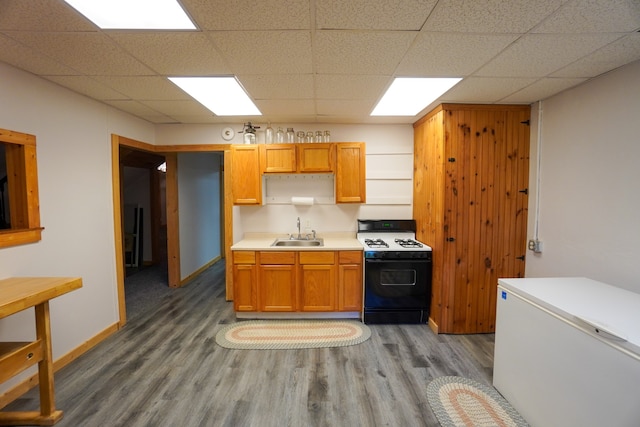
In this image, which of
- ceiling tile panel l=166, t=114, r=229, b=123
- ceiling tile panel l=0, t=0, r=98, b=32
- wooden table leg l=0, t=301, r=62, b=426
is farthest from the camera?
ceiling tile panel l=166, t=114, r=229, b=123

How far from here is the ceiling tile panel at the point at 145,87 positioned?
2164 mm

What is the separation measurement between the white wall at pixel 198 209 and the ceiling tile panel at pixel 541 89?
4.54 meters

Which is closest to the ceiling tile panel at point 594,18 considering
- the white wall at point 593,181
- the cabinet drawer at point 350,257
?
the white wall at point 593,181

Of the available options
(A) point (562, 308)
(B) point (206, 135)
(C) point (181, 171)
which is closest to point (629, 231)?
(A) point (562, 308)

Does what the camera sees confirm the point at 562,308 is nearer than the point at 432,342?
Yes

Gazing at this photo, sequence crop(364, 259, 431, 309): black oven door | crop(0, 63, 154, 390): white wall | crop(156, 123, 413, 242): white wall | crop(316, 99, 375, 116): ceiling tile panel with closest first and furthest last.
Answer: crop(0, 63, 154, 390): white wall
crop(316, 99, 375, 116): ceiling tile panel
crop(364, 259, 431, 309): black oven door
crop(156, 123, 413, 242): white wall

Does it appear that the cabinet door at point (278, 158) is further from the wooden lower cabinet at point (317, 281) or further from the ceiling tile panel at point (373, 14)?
the ceiling tile panel at point (373, 14)

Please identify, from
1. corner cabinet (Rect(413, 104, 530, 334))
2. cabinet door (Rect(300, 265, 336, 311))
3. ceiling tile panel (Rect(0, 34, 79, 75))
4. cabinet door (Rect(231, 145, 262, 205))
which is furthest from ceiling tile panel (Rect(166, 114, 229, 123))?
corner cabinet (Rect(413, 104, 530, 334))

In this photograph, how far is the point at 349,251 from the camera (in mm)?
3055

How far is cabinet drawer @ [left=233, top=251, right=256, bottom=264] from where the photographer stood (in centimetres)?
305

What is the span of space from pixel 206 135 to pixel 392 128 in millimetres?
2570

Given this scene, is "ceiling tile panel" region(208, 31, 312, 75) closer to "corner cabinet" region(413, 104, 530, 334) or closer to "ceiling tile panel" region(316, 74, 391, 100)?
"ceiling tile panel" region(316, 74, 391, 100)

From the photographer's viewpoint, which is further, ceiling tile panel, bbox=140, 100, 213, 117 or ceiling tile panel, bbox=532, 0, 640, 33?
ceiling tile panel, bbox=140, 100, 213, 117

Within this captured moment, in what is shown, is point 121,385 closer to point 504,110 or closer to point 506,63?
point 506,63
